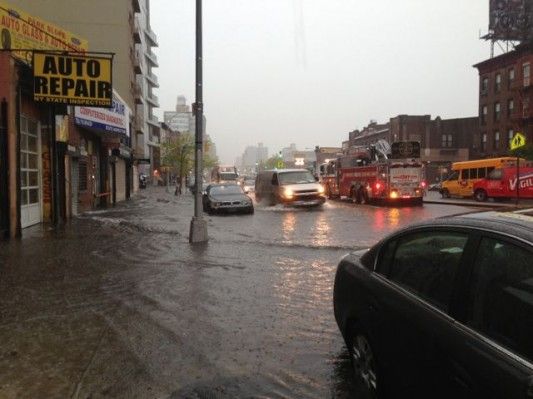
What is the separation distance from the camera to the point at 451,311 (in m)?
2.94

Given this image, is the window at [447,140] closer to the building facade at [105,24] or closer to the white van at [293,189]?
the building facade at [105,24]

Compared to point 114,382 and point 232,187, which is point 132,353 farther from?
point 232,187

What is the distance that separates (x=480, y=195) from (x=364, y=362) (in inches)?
1149

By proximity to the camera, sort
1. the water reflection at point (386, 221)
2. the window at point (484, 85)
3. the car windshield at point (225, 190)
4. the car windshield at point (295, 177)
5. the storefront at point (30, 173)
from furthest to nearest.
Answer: the window at point (484, 85), the car windshield at point (295, 177), the car windshield at point (225, 190), the water reflection at point (386, 221), the storefront at point (30, 173)

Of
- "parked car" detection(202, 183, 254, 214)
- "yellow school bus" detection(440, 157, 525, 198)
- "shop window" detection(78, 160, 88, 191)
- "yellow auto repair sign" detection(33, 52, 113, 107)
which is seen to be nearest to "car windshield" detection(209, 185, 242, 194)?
"parked car" detection(202, 183, 254, 214)

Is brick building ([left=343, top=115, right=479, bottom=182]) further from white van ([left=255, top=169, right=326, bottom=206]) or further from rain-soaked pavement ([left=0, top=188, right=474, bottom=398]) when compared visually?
rain-soaked pavement ([left=0, top=188, right=474, bottom=398])

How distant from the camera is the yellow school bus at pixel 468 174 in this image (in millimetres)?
30125

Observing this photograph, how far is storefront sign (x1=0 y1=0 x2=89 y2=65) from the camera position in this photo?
15.5 m

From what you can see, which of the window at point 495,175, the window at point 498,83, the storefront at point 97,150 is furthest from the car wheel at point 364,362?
the window at point 498,83

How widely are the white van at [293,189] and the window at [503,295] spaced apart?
22487 mm

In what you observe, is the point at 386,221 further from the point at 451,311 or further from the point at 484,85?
the point at 484,85

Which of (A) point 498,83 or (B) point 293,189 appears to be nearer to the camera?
(B) point 293,189

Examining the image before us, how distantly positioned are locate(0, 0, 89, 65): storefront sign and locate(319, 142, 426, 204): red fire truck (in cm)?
1550

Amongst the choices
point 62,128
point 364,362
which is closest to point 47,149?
point 62,128
